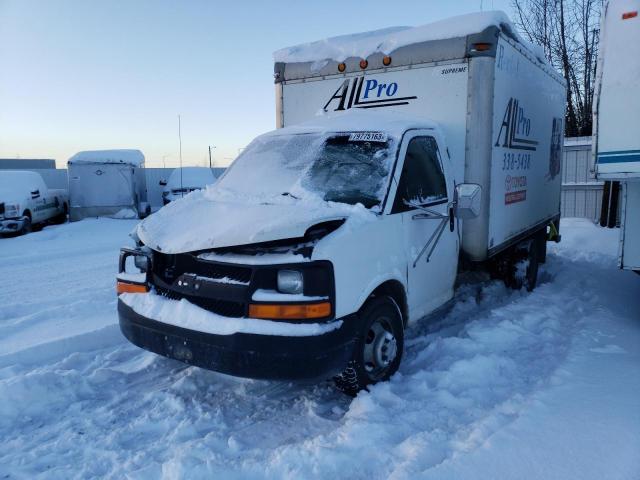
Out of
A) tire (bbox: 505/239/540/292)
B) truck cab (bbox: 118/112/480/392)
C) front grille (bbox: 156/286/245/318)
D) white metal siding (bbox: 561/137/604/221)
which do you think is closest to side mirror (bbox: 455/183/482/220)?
truck cab (bbox: 118/112/480/392)

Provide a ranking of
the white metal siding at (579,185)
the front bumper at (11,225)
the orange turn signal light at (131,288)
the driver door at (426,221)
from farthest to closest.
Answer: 1. the white metal siding at (579,185)
2. the front bumper at (11,225)
3. the driver door at (426,221)
4. the orange turn signal light at (131,288)

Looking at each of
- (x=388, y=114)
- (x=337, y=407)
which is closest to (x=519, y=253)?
(x=388, y=114)

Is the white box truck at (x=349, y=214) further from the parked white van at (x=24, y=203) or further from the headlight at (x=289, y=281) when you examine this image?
the parked white van at (x=24, y=203)

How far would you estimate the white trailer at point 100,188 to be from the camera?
1617cm

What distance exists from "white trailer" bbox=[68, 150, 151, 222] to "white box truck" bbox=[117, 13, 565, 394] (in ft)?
38.3

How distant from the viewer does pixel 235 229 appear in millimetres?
3385

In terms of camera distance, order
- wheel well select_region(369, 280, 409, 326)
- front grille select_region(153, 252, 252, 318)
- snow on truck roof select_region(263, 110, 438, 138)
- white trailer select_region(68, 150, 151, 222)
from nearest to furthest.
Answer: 1. front grille select_region(153, 252, 252, 318)
2. wheel well select_region(369, 280, 409, 326)
3. snow on truck roof select_region(263, 110, 438, 138)
4. white trailer select_region(68, 150, 151, 222)

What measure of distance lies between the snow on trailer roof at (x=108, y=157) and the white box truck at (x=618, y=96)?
48.2 feet

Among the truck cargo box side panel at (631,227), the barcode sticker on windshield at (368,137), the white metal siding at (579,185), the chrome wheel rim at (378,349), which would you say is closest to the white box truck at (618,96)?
the truck cargo box side panel at (631,227)

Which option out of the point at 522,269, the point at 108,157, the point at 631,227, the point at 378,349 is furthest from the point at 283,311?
the point at 108,157

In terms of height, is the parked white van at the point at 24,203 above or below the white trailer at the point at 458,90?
below

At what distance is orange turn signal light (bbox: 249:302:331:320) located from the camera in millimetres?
3248

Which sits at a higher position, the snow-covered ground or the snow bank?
the snow bank

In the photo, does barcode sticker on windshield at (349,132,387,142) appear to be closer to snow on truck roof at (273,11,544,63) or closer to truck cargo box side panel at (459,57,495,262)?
truck cargo box side panel at (459,57,495,262)
